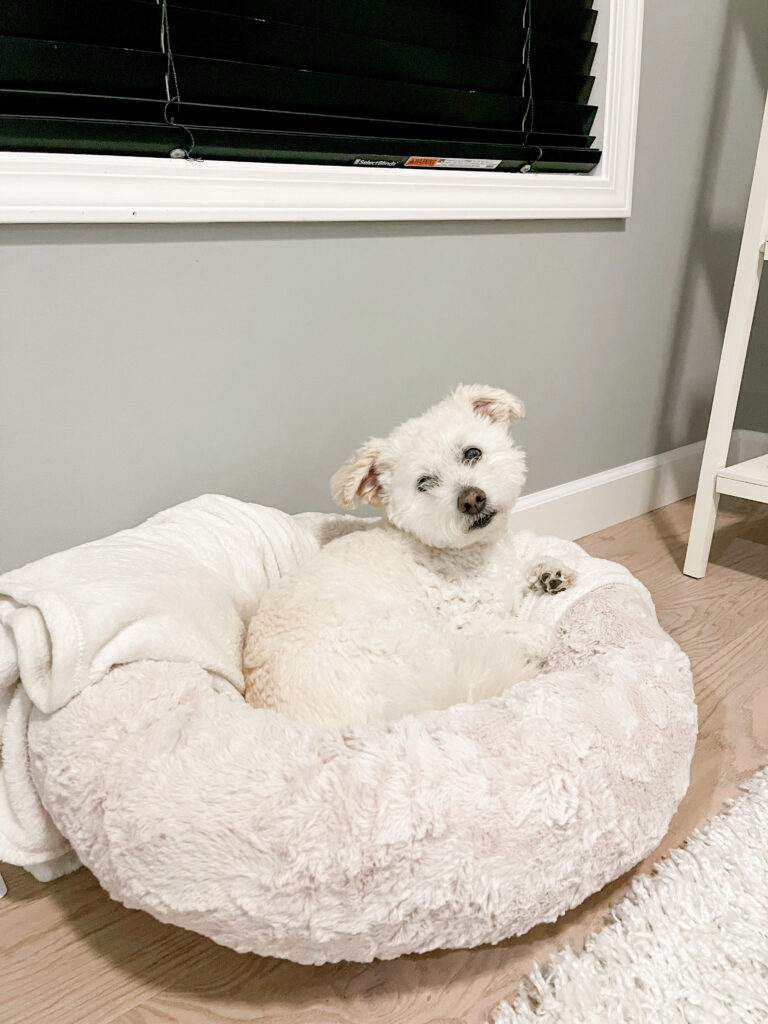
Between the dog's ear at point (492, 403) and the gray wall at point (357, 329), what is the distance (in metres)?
0.39

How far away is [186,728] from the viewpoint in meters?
0.93

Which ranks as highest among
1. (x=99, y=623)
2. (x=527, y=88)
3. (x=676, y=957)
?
(x=527, y=88)

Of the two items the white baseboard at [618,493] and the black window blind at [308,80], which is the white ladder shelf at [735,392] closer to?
the white baseboard at [618,493]

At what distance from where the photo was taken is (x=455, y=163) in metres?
1.72

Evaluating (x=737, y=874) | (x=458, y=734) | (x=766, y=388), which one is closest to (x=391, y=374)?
(x=458, y=734)

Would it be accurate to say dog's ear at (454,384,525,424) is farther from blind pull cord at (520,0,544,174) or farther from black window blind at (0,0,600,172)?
blind pull cord at (520,0,544,174)

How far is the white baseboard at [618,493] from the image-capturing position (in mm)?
2117

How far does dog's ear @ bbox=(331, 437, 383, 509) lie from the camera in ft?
4.01

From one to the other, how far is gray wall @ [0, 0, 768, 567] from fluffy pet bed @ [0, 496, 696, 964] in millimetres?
323

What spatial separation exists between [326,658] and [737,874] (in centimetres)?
65

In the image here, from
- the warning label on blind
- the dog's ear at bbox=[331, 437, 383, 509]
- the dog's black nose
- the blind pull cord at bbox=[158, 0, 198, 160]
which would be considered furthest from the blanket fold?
the warning label on blind

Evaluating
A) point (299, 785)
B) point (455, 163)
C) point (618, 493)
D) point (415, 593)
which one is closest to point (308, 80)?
point (455, 163)

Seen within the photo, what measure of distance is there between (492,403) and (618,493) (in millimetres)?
1143

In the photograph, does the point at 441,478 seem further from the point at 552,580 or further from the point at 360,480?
the point at 552,580
